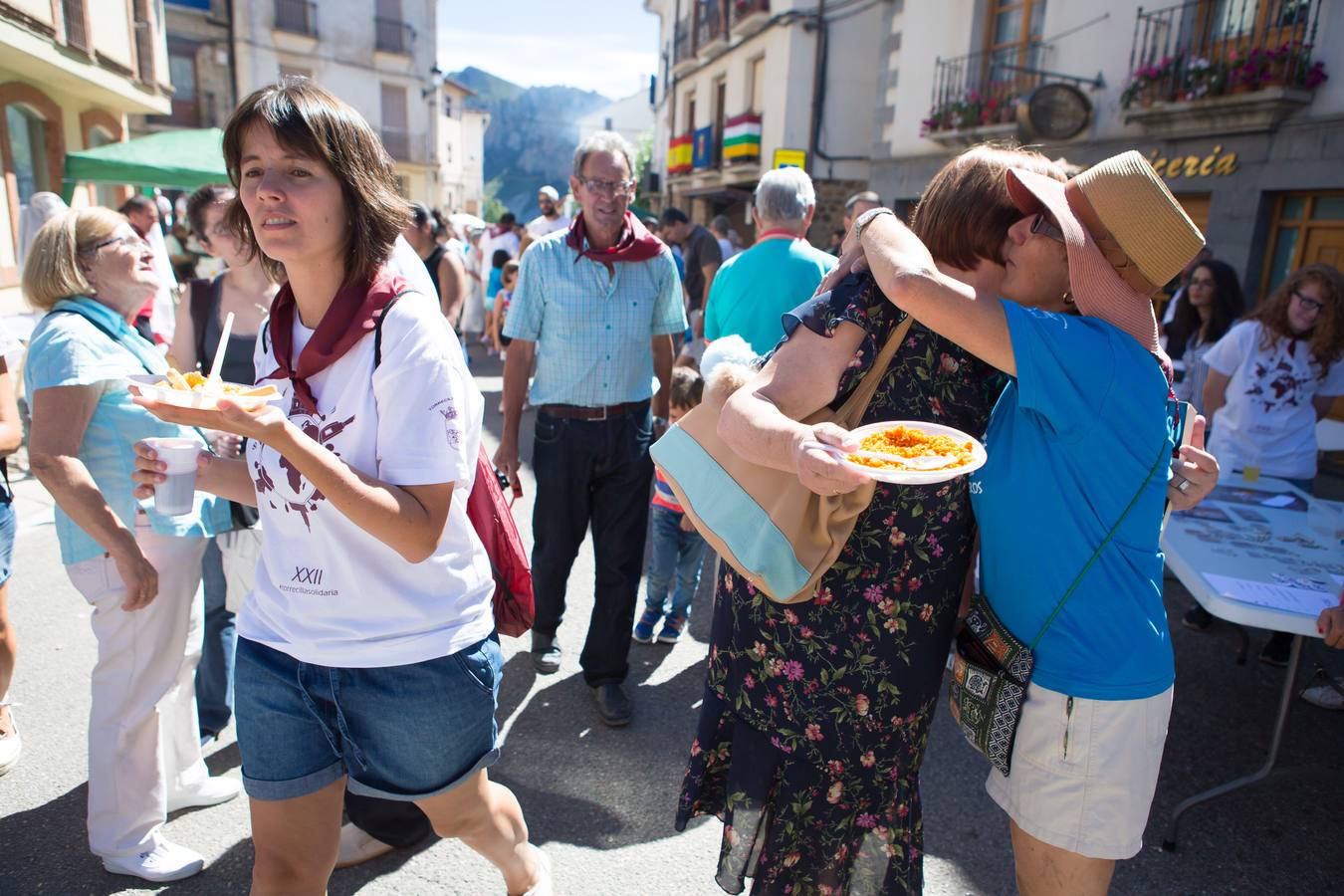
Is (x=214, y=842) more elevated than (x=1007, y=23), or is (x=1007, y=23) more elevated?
(x=1007, y=23)

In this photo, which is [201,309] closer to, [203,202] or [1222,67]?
[203,202]

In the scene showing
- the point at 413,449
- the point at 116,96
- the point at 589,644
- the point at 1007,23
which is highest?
the point at 1007,23

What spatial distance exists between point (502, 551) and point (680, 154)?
27258mm

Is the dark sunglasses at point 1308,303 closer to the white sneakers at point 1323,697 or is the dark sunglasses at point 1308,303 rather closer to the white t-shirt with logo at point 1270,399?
the white t-shirt with logo at point 1270,399

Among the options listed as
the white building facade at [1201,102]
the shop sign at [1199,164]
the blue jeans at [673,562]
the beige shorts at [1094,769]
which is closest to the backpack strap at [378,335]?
the beige shorts at [1094,769]

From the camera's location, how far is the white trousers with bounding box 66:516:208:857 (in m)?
2.24

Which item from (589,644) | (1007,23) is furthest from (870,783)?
(1007,23)

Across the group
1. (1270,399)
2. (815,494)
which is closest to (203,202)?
(815,494)

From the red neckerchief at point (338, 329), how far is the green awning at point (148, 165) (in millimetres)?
9207

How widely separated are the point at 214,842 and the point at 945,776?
7.80 feet

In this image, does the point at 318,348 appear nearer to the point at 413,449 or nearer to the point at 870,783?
the point at 413,449

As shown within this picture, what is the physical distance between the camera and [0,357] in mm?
2531

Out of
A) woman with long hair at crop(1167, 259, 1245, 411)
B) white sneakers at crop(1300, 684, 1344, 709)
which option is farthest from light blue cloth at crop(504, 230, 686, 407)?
woman with long hair at crop(1167, 259, 1245, 411)

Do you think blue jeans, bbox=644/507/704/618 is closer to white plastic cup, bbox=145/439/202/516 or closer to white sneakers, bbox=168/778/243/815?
white sneakers, bbox=168/778/243/815
